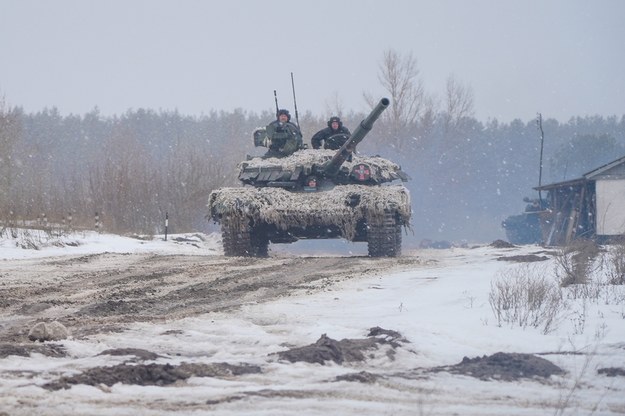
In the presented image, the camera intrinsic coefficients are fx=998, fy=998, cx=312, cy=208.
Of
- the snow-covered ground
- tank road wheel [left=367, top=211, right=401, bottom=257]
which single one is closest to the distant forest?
tank road wheel [left=367, top=211, right=401, bottom=257]

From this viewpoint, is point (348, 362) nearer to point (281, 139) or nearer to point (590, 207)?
point (281, 139)

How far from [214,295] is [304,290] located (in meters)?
0.93

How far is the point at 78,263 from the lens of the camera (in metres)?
13.8

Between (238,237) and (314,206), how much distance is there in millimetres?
1415

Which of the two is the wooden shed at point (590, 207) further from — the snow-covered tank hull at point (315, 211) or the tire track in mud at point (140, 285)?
the tire track in mud at point (140, 285)

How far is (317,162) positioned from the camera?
17.2 m

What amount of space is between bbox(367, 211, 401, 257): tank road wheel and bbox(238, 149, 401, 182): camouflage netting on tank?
1268mm

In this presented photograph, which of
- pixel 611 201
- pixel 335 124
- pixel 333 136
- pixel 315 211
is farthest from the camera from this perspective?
pixel 611 201

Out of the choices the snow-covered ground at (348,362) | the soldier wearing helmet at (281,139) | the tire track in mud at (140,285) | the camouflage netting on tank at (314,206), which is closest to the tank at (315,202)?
the camouflage netting on tank at (314,206)

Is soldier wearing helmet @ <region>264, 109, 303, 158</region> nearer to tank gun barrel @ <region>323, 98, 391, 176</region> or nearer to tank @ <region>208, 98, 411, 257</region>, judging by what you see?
tank @ <region>208, 98, 411, 257</region>

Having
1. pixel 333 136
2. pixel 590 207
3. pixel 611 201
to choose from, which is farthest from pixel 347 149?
pixel 590 207

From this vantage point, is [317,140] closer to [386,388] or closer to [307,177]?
[307,177]

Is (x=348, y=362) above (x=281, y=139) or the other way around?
the other way around

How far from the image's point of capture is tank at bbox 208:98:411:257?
1606cm
